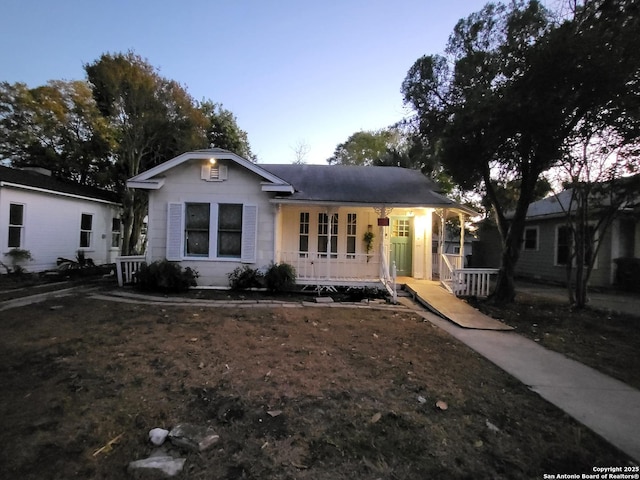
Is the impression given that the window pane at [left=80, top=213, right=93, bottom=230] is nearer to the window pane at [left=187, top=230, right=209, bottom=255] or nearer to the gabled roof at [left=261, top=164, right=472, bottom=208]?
the window pane at [left=187, top=230, right=209, bottom=255]

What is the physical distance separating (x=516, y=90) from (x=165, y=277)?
10238 mm

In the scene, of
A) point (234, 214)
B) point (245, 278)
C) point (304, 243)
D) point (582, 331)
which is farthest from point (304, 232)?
point (582, 331)

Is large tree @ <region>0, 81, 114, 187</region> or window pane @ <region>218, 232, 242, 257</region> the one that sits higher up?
large tree @ <region>0, 81, 114, 187</region>

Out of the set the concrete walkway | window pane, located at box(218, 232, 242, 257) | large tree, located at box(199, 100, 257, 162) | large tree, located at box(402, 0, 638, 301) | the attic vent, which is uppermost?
large tree, located at box(199, 100, 257, 162)

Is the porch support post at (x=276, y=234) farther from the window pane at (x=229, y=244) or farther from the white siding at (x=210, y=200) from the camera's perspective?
the window pane at (x=229, y=244)

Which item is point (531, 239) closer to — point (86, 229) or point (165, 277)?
point (165, 277)

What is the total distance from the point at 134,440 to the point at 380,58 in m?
11.6

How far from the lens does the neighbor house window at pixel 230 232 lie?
10.7 metres

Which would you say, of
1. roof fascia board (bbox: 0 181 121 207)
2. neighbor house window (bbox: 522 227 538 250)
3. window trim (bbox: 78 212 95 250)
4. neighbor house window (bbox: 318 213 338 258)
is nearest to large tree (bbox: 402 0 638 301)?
neighbor house window (bbox: 318 213 338 258)

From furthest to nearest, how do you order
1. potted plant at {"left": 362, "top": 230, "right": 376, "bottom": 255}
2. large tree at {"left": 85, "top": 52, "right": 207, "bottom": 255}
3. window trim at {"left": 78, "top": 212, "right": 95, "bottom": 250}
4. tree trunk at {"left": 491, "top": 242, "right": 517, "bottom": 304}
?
window trim at {"left": 78, "top": 212, "right": 95, "bottom": 250}, large tree at {"left": 85, "top": 52, "right": 207, "bottom": 255}, potted plant at {"left": 362, "top": 230, "right": 376, "bottom": 255}, tree trunk at {"left": 491, "top": 242, "right": 517, "bottom": 304}

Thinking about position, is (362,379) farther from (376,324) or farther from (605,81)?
(605,81)

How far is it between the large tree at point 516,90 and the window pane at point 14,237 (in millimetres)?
14728

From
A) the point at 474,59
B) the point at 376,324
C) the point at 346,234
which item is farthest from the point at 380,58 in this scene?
the point at 376,324

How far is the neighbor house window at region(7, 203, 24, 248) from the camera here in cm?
1247
